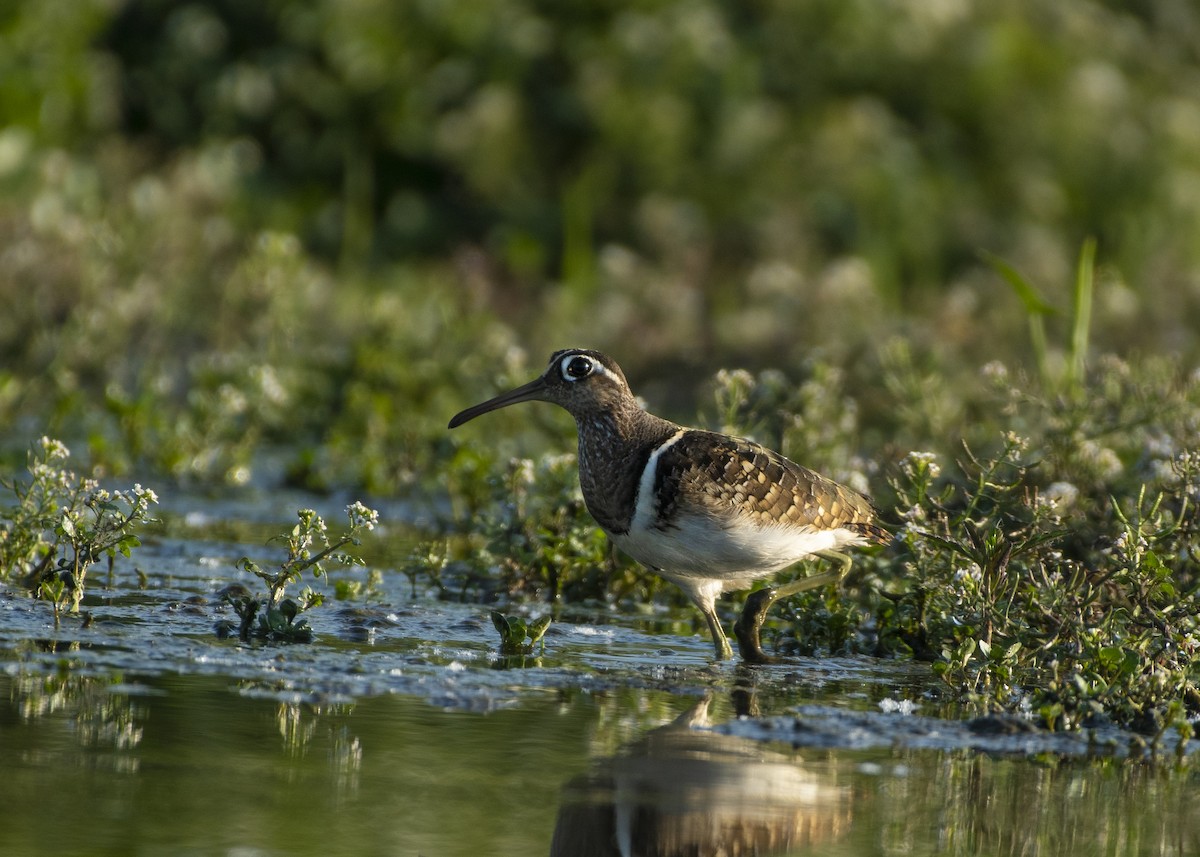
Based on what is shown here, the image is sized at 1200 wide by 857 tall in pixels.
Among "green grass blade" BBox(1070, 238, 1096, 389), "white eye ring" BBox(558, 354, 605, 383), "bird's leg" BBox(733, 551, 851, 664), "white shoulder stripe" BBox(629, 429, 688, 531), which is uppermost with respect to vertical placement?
"green grass blade" BBox(1070, 238, 1096, 389)

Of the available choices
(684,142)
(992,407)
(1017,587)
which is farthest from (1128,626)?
(684,142)

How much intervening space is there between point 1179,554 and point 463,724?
3.35 metres

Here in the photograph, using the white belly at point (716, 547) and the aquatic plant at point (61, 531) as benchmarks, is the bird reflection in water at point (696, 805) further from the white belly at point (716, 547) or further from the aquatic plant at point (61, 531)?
the aquatic plant at point (61, 531)

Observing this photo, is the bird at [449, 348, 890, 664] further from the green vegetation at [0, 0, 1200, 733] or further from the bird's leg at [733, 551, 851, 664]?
the green vegetation at [0, 0, 1200, 733]

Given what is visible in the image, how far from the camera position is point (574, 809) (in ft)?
16.4

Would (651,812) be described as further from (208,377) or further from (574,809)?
(208,377)

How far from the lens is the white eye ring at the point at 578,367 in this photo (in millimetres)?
8078

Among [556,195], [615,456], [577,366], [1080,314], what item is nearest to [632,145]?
[556,195]

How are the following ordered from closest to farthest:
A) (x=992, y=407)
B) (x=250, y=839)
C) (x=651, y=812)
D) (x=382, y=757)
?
(x=250, y=839) → (x=651, y=812) → (x=382, y=757) → (x=992, y=407)

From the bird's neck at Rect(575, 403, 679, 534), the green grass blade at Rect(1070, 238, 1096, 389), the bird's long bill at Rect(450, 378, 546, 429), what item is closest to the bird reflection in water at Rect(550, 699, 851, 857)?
the bird's neck at Rect(575, 403, 679, 534)

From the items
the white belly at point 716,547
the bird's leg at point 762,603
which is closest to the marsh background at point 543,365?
the bird's leg at point 762,603

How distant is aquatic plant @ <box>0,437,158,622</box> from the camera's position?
6973 mm

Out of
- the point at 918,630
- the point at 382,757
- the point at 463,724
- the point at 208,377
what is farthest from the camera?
the point at 208,377

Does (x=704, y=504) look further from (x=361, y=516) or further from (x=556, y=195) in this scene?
(x=556, y=195)
